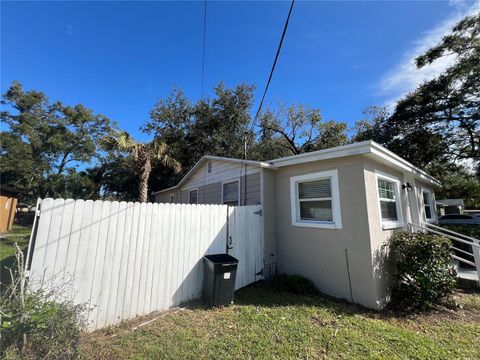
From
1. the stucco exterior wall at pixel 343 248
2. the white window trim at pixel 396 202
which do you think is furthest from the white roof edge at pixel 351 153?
the white window trim at pixel 396 202

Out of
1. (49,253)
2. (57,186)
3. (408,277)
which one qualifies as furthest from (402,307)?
(57,186)

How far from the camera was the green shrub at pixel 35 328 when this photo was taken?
2.22 meters

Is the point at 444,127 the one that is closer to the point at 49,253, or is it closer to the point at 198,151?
the point at 198,151

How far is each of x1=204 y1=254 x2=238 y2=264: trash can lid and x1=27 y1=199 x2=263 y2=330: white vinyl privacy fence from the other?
14cm

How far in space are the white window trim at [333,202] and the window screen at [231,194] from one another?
2.14 meters

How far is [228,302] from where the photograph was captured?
174 inches

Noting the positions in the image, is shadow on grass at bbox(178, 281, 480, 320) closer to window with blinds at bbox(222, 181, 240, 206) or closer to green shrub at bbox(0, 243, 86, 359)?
green shrub at bbox(0, 243, 86, 359)

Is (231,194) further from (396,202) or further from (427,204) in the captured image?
(427,204)

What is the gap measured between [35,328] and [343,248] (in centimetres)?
516

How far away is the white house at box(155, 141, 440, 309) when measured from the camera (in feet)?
15.6

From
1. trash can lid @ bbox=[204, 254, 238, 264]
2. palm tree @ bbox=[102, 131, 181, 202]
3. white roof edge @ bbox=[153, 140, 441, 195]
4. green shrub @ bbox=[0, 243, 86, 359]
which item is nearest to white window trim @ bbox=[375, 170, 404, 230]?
white roof edge @ bbox=[153, 140, 441, 195]

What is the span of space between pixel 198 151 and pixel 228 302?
13.6 meters

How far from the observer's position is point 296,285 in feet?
17.5

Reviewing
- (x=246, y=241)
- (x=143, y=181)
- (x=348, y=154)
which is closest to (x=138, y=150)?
(x=143, y=181)
